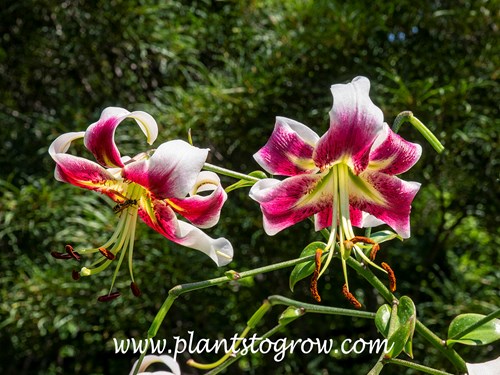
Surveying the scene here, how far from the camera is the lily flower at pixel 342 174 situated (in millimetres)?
469

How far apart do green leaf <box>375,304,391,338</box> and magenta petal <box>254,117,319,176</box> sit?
11 centimetres

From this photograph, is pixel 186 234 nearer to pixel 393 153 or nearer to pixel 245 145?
pixel 393 153

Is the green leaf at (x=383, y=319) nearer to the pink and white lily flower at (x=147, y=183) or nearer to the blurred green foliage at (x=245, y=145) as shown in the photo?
the pink and white lily flower at (x=147, y=183)

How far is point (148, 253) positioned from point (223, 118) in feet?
1.15

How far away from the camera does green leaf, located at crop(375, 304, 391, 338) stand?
47 centimetres

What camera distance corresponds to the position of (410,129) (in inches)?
62.7

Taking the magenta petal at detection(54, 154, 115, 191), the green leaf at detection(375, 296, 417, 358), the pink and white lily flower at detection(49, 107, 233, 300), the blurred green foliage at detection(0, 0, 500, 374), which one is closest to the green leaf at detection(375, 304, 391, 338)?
the green leaf at detection(375, 296, 417, 358)

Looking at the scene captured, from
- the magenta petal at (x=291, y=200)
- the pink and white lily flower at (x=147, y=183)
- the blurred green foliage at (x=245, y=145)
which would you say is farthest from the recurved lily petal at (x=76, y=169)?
the blurred green foliage at (x=245, y=145)

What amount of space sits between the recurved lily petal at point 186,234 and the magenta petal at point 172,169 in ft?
0.09

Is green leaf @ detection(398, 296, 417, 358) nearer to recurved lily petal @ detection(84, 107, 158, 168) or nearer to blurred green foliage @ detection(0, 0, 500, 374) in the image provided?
recurved lily petal @ detection(84, 107, 158, 168)

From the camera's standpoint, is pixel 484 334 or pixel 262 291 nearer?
pixel 484 334

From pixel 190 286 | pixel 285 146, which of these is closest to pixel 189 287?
pixel 190 286

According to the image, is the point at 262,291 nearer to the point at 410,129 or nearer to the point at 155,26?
the point at 410,129

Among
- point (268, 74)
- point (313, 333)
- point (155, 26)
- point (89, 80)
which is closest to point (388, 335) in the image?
point (268, 74)
